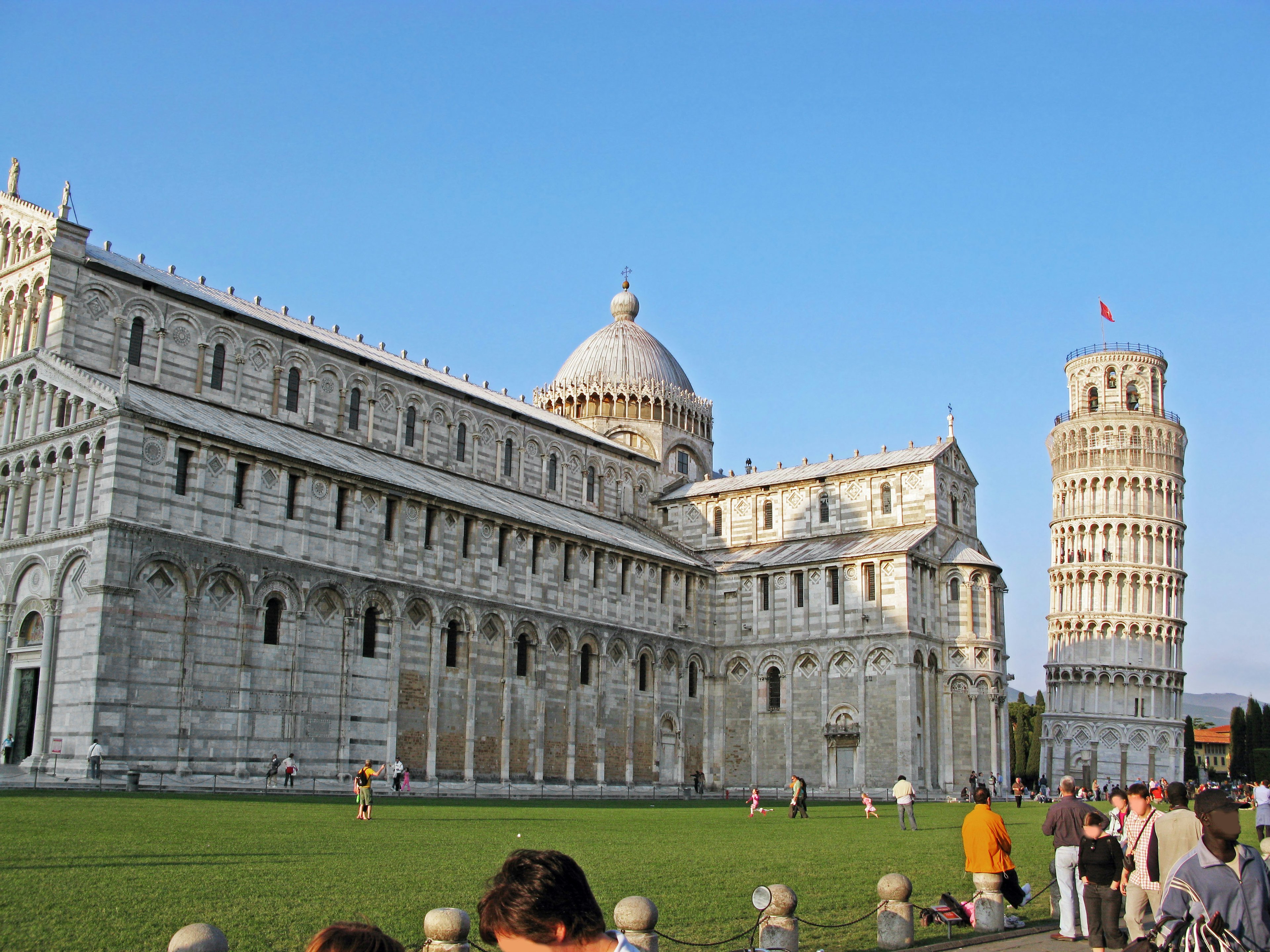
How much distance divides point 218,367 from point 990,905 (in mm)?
36488

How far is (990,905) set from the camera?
13812 millimetres

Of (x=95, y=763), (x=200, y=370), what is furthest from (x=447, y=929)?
(x=200, y=370)

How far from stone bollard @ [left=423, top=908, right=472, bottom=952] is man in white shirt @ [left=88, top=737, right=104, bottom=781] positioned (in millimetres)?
25062

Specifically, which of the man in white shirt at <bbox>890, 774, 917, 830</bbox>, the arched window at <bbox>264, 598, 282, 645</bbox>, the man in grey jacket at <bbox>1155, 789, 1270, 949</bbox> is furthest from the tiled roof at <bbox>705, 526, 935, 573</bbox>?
the man in grey jacket at <bbox>1155, 789, 1270, 949</bbox>

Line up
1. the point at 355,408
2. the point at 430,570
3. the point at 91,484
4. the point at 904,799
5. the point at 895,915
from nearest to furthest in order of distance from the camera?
1. the point at 895,915
2. the point at 904,799
3. the point at 91,484
4. the point at 430,570
5. the point at 355,408

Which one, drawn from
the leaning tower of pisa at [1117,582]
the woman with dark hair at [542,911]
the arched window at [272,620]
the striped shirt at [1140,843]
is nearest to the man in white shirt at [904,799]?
the striped shirt at [1140,843]

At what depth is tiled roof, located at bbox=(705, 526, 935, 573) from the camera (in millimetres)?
52625

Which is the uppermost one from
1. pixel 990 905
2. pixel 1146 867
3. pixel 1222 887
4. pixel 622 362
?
pixel 622 362

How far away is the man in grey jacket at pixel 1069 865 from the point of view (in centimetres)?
1326

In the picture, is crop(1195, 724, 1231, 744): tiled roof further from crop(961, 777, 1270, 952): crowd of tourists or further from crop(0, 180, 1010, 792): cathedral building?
crop(961, 777, 1270, 952): crowd of tourists

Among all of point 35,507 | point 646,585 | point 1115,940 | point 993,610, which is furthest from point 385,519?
point 1115,940

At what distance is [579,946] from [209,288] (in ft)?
151

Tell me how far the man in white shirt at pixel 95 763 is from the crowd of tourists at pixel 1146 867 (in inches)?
962

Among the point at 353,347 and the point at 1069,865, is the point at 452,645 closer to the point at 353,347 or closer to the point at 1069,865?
the point at 353,347
